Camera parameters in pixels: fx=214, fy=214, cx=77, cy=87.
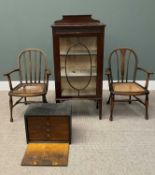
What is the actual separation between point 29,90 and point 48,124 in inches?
27.4

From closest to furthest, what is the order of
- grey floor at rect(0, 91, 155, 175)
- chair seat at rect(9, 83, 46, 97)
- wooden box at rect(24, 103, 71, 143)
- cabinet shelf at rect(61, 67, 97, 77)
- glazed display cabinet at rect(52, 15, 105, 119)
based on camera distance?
grey floor at rect(0, 91, 155, 175) → wooden box at rect(24, 103, 71, 143) → glazed display cabinet at rect(52, 15, 105, 119) → chair seat at rect(9, 83, 46, 97) → cabinet shelf at rect(61, 67, 97, 77)

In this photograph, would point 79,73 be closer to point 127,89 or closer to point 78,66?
point 78,66

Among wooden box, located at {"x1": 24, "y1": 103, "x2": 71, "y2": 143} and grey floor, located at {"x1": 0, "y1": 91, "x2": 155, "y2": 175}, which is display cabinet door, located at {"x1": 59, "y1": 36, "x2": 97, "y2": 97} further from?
wooden box, located at {"x1": 24, "y1": 103, "x2": 71, "y2": 143}

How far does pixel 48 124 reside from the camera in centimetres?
217

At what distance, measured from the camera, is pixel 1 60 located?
11.8ft

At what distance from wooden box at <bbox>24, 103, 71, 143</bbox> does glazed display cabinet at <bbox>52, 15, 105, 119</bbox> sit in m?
0.52

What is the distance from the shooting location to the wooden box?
2.14m

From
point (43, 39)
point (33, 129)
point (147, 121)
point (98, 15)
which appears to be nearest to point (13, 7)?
point (43, 39)

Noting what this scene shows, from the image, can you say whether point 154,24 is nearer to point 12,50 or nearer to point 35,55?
point 35,55

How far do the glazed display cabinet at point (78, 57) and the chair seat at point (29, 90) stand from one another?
0.70 feet

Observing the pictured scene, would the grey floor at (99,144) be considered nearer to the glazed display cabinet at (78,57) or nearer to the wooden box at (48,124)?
the wooden box at (48,124)

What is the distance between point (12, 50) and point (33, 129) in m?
1.81

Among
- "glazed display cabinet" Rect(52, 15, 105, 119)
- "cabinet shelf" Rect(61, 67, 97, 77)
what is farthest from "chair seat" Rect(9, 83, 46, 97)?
"cabinet shelf" Rect(61, 67, 97, 77)

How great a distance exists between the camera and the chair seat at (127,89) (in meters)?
2.59
